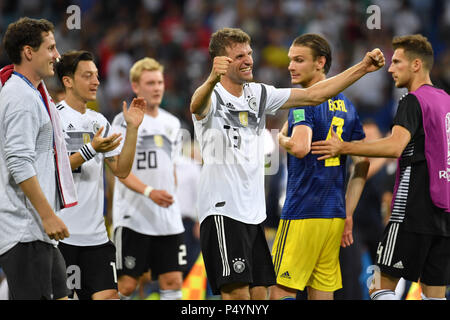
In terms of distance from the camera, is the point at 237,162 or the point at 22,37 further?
the point at 237,162

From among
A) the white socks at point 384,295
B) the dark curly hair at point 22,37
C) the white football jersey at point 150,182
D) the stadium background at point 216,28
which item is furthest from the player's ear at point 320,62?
the stadium background at point 216,28

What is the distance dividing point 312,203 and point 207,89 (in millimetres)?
1469

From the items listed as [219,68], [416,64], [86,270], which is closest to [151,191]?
[86,270]

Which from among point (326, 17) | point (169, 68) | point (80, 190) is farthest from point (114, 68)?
point (80, 190)

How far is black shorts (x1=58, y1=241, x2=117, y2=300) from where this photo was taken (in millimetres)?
5414

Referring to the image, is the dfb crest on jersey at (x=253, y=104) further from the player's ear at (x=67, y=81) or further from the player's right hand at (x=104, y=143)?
the player's ear at (x=67, y=81)

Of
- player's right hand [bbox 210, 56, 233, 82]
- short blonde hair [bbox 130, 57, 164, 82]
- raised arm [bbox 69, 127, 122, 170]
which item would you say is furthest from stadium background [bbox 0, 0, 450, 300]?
player's right hand [bbox 210, 56, 233, 82]

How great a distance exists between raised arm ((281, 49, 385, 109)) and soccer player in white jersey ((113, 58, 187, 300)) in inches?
80.2

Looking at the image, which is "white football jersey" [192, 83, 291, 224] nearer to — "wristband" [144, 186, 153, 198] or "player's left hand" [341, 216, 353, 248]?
"player's left hand" [341, 216, 353, 248]

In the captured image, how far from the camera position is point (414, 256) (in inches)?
206

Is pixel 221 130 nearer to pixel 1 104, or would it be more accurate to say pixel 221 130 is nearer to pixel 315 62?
pixel 315 62

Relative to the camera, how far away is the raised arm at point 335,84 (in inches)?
193

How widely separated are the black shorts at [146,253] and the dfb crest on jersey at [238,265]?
6.72 ft

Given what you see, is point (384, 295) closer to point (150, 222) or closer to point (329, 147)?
point (329, 147)
